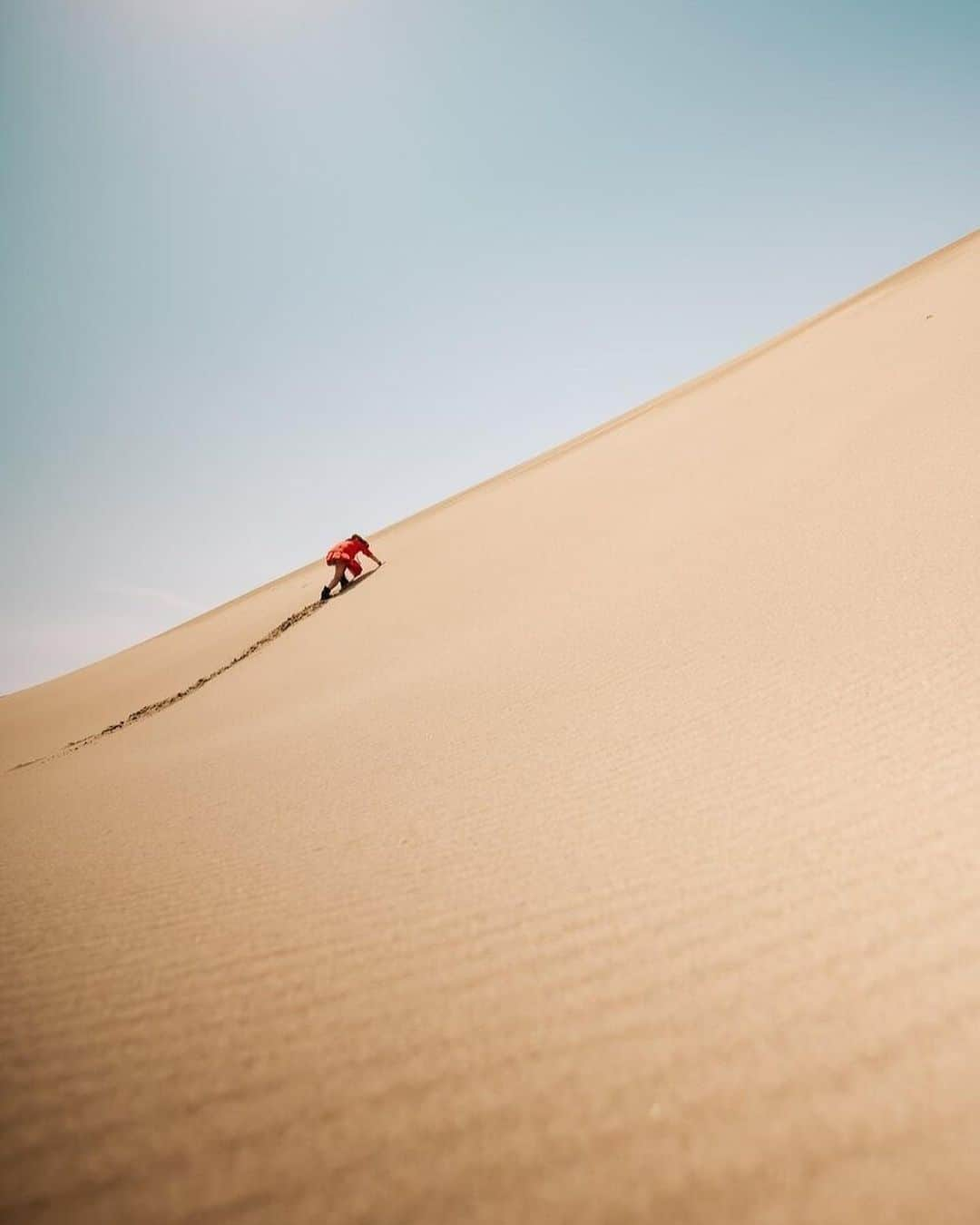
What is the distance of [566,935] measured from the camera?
2.00 meters

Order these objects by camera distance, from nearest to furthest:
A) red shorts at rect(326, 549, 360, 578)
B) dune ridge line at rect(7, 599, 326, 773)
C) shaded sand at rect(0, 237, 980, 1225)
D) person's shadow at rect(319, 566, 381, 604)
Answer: shaded sand at rect(0, 237, 980, 1225) → dune ridge line at rect(7, 599, 326, 773) → person's shadow at rect(319, 566, 381, 604) → red shorts at rect(326, 549, 360, 578)

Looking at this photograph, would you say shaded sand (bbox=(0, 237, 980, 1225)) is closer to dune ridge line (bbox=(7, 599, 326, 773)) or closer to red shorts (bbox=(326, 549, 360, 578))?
dune ridge line (bbox=(7, 599, 326, 773))

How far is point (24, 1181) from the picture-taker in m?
1.35

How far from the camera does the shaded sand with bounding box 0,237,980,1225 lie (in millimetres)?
1332

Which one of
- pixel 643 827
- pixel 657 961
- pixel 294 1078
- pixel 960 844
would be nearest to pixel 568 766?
pixel 643 827

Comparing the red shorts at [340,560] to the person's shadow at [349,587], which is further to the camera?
the red shorts at [340,560]

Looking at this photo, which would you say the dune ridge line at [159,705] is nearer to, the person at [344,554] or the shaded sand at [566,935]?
the person at [344,554]

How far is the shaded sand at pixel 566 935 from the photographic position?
4.37 ft

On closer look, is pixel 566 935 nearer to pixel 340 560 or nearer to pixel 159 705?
pixel 159 705

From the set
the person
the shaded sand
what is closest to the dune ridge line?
the person

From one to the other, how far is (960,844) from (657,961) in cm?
121

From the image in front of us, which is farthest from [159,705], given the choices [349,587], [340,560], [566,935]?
[566,935]

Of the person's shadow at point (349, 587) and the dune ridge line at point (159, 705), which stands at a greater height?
the person's shadow at point (349, 587)

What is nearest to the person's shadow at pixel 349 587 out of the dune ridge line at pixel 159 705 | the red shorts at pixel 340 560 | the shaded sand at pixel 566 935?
the dune ridge line at pixel 159 705
